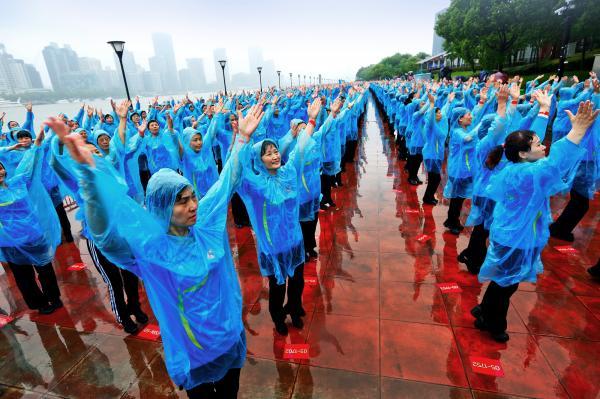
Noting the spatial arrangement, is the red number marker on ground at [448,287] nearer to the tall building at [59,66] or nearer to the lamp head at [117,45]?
the lamp head at [117,45]

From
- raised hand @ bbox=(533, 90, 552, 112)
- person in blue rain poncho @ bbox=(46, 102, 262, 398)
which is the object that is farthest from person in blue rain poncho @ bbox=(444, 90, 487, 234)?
person in blue rain poncho @ bbox=(46, 102, 262, 398)

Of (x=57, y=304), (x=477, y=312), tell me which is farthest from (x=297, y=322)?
(x=57, y=304)

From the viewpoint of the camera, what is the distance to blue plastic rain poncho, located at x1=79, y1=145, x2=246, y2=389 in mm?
1376

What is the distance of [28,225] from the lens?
3205 mm

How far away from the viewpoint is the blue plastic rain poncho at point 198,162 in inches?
198

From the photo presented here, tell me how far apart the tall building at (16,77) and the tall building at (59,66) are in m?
1.60

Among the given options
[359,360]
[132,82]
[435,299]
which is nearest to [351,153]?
[435,299]

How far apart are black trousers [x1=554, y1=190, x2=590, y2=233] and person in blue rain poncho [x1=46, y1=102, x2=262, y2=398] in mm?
5120

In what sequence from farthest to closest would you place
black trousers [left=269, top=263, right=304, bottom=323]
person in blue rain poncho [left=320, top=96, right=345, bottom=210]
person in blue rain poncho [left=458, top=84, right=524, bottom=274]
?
person in blue rain poncho [left=320, top=96, right=345, bottom=210] < person in blue rain poncho [left=458, top=84, right=524, bottom=274] < black trousers [left=269, top=263, right=304, bottom=323]

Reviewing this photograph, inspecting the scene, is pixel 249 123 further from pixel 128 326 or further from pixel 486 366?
pixel 486 366

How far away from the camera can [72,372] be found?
9.30ft

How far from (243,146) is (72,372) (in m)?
2.74

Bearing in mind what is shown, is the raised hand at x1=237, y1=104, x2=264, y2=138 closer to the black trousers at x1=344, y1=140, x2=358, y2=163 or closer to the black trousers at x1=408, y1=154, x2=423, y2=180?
the black trousers at x1=408, y1=154, x2=423, y2=180

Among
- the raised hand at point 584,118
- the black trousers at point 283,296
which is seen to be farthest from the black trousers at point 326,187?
the raised hand at point 584,118
